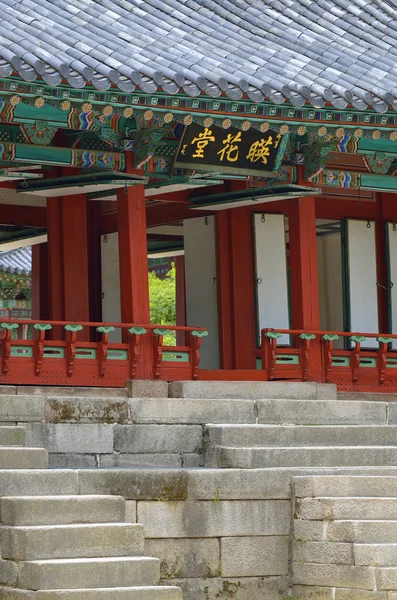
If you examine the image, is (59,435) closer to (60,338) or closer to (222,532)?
(222,532)

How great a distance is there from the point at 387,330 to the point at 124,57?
18.6 ft

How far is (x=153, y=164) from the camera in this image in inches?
617

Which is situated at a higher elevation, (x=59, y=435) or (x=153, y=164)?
(x=153, y=164)

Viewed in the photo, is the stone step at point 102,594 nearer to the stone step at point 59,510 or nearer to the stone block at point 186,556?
the stone step at point 59,510

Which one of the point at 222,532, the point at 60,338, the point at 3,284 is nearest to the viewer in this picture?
the point at 222,532

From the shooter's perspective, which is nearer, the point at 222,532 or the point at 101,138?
the point at 222,532

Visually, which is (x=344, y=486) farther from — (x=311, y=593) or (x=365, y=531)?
(x=311, y=593)

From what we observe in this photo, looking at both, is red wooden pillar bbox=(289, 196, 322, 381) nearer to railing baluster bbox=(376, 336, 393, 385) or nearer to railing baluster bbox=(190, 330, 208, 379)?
railing baluster bbox=(376, 336, 393, 385)

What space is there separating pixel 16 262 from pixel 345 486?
17709mm

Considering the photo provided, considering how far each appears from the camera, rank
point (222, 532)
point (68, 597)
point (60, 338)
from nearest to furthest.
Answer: point (68, 597), point (222, 532), point (60, 338)

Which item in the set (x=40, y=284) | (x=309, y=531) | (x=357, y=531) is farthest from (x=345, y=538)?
(x=40, y=284)

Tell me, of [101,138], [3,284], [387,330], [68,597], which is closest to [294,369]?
[387,330]

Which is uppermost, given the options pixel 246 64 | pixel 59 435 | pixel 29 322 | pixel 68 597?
pixel 246 64

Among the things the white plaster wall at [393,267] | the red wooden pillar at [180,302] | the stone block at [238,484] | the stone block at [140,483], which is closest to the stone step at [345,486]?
the stone block at [238,484]
